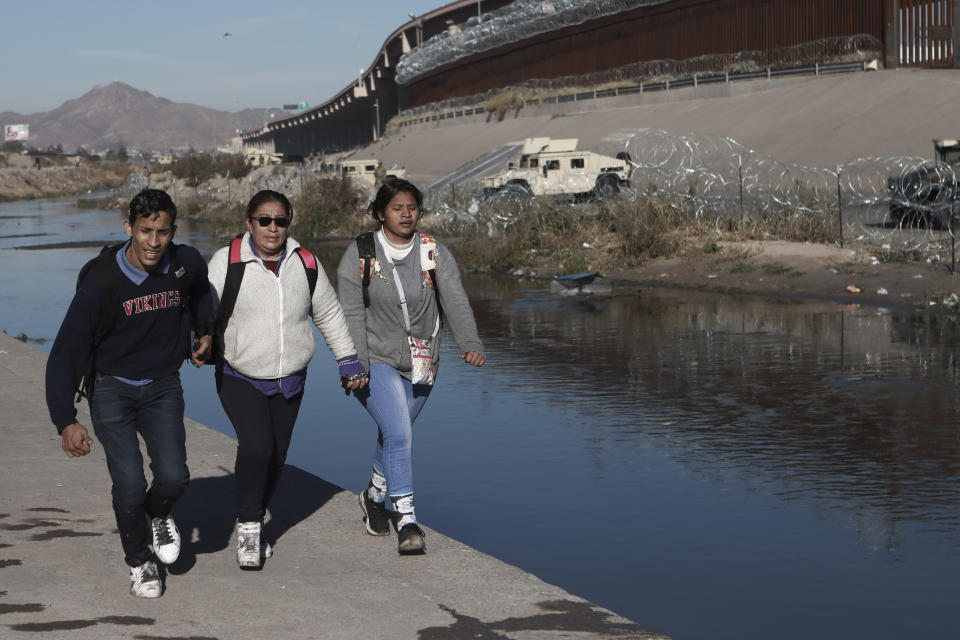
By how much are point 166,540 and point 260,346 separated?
3.18 ft

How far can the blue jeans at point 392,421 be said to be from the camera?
6.62m

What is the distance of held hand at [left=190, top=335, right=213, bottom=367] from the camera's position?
6.05 metres

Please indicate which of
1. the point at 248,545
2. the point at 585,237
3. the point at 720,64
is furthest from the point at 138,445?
the point at 720,64

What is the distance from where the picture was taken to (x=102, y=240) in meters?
43.3

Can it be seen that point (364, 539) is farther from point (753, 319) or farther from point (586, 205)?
point (586, 205)

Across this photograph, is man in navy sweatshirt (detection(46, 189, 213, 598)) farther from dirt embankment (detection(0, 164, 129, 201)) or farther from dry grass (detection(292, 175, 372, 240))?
dirt embankment (detection(0, 164, 129, 201))

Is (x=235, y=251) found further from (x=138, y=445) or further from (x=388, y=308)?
(x=138, y=445)

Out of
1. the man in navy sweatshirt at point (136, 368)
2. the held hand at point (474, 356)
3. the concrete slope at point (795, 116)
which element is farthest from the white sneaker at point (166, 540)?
the concrete slope at point (795, 116)

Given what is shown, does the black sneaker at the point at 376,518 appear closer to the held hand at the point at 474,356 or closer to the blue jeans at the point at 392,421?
the blue jeans at the point at 392,421

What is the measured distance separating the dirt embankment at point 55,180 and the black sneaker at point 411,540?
122403mm

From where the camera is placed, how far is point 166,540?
598 cm

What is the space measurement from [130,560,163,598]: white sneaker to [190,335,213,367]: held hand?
924 millimetres

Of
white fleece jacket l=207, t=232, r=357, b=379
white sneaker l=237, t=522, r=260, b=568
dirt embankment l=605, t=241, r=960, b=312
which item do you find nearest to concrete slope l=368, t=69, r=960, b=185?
dirt embankment l=605, t=241, r=960, b=312

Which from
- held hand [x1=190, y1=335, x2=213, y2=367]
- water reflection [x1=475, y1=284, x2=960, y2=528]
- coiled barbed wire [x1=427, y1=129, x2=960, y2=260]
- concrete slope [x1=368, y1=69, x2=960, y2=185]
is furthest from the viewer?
concrete slope [x1=368, y1=69, x2=960, y2=185]
